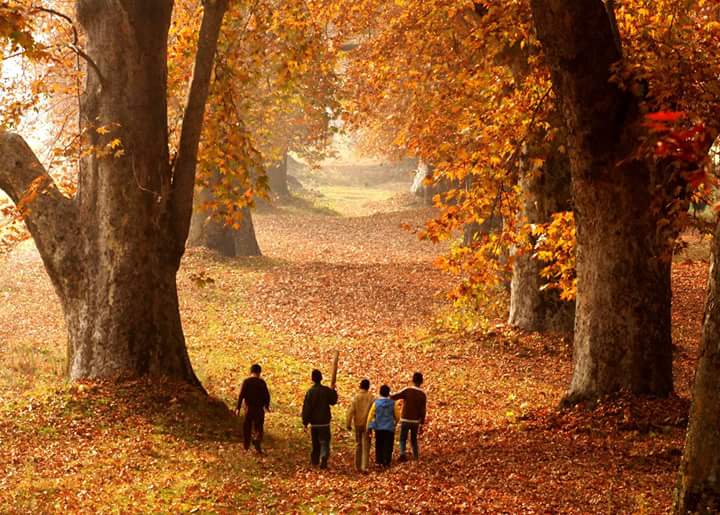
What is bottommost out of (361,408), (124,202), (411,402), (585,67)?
(361,408)

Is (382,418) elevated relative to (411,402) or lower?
lower

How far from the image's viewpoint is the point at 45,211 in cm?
1437

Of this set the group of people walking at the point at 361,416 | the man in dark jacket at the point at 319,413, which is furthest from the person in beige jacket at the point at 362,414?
the man in dark jacket at the point at 319,413

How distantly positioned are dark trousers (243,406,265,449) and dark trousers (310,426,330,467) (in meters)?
0.85

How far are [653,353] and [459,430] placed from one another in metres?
3.55

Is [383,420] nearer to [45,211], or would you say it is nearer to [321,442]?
[321,442]

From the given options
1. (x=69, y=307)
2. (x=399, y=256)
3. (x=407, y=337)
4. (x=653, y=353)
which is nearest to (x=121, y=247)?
(x=69, y=307)

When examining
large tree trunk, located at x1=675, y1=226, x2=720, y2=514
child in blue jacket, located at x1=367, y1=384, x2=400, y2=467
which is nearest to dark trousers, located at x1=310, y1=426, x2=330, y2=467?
child in blue jacket, located at x1=367, y1=384, x2=400, y2=467

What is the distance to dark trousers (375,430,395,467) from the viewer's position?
12.1m

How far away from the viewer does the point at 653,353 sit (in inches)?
487

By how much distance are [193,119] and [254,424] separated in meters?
5.19

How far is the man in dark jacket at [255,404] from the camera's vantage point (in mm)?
12453

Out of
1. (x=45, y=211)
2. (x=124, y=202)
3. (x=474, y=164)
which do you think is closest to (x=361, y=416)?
(x=474, y=164)

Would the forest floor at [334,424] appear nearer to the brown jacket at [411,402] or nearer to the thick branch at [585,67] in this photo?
the brown jacket at [411,402]
